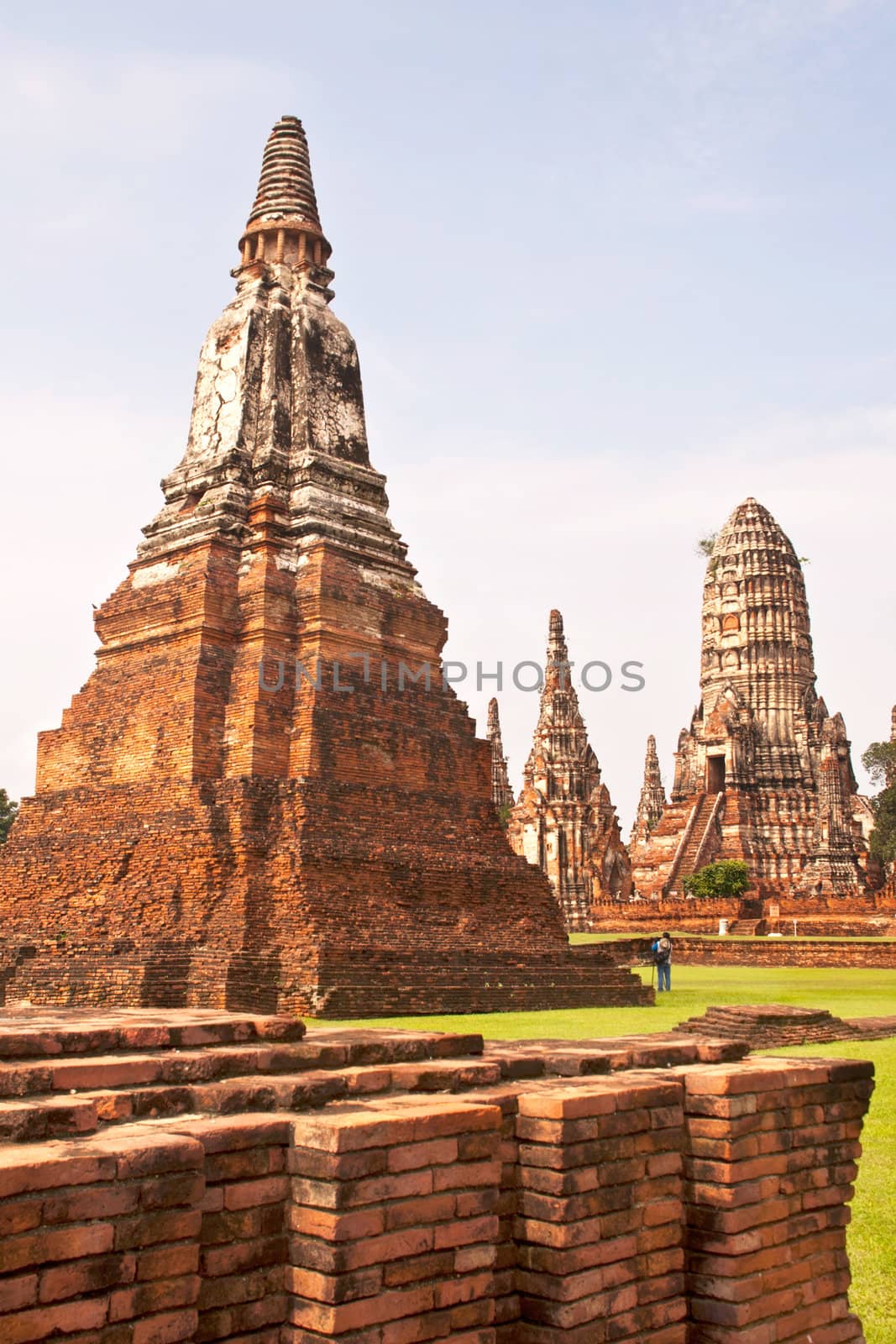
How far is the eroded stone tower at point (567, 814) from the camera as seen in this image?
48.3 metres

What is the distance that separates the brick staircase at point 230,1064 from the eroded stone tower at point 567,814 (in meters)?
42.3

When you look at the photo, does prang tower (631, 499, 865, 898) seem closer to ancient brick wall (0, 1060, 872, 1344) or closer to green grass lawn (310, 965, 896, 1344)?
green grass lawn (310, 965, 896, 1344)

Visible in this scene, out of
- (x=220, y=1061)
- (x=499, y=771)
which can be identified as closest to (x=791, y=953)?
(x=220, y=1061)

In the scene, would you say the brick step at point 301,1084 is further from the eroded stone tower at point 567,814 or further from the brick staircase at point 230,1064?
the eroded stone tower at point 567,814

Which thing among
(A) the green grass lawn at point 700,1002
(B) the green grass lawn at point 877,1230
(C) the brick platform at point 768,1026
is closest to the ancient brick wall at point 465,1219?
(B) the green grass lawn at point 877,1230

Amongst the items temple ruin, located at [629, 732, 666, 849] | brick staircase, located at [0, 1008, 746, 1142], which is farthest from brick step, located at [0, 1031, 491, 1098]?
temple ruin, located at [629, 732, 666, 849]

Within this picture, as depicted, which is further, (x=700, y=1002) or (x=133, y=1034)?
(x=700, y=1002)

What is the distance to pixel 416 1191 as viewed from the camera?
11.5 feet

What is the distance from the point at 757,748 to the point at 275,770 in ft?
133

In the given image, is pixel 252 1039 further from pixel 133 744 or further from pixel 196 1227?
pixel 133 744

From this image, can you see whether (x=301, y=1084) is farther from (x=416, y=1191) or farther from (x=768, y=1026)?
(x=768, y=1026)

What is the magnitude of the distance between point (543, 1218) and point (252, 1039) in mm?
1250

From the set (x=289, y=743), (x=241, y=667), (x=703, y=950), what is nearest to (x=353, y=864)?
(x=289, y=743)

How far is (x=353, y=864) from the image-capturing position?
15414 millimetres
